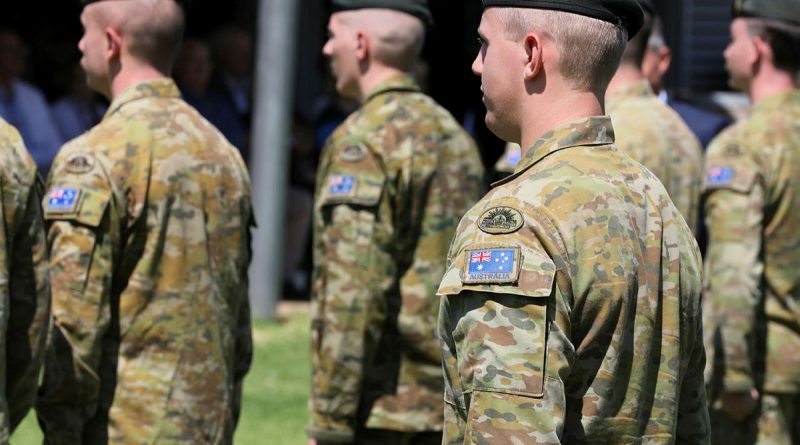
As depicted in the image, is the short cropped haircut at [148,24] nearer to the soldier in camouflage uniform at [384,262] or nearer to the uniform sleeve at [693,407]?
the soldier in camouflage uniform at [384,262]

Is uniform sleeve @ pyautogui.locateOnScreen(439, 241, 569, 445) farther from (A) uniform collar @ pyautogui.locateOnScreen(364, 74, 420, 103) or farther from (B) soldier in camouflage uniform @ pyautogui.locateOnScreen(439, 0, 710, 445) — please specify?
(A) uniform collar @ pyautogui.locateOnScreen(364, 74, 420, 103)

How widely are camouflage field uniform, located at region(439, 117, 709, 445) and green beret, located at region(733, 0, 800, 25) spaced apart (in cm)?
263

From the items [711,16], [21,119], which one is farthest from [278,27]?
[711,16]

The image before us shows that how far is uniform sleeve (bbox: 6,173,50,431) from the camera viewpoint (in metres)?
3.52

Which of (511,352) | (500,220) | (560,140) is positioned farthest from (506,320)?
(560,140)

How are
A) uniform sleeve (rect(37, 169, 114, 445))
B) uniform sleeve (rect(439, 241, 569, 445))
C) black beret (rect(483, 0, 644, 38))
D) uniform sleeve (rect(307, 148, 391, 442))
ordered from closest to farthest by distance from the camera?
uniform sleeve (rect(439, 241, 569, 445))
black beret (rect(483, 0, 644, 38))
uniform sleeve (rect(37, 169, 114, 445))
uniform sleeve (rect(307, 148, 391, 442))

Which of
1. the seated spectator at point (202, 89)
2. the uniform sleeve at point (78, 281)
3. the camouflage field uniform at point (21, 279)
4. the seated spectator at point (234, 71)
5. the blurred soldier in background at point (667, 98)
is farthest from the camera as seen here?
the seated spectator at point (234, 71)

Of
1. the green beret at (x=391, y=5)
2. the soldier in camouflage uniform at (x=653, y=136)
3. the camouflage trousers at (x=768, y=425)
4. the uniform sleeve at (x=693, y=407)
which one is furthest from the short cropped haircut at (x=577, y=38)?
the camouflage trousers at (x=768, y=425)

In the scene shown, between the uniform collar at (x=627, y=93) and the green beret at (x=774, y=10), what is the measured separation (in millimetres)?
479

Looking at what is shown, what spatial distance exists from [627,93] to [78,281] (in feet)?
8.20

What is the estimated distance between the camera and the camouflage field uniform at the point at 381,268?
14.6 ft

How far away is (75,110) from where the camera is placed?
420 inches

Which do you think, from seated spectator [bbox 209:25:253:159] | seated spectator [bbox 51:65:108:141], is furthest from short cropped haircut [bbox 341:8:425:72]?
seated spectator [bbox 209:25:253:159]

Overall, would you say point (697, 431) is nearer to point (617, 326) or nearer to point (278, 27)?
point (617, 326)
